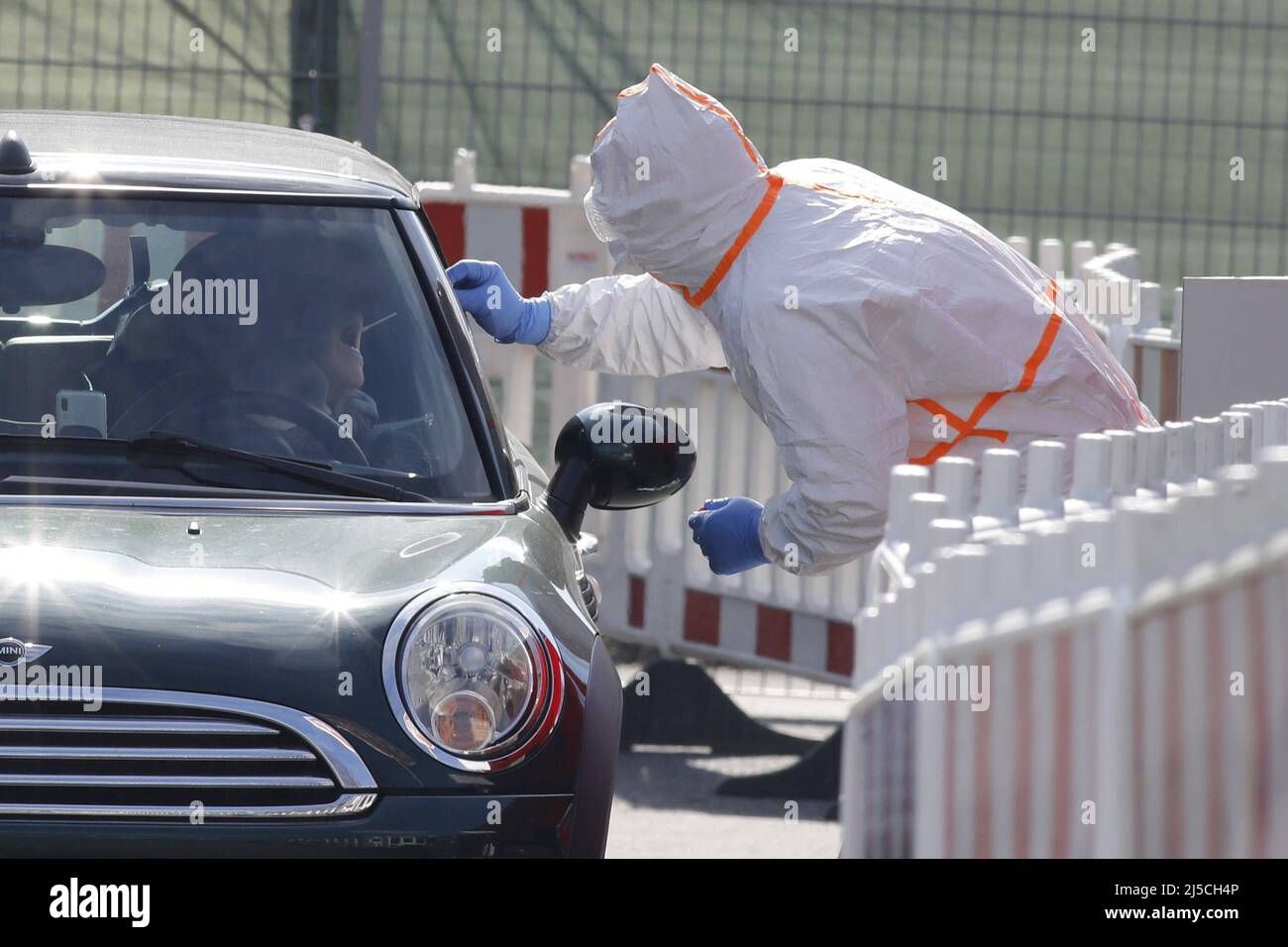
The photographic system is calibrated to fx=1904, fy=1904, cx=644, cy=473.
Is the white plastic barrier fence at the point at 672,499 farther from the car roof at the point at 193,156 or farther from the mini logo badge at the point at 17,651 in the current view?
the mini logo badge at the point at 17,651

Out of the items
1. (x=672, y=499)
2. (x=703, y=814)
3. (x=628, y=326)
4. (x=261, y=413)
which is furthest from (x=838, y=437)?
(x=672, y=499)

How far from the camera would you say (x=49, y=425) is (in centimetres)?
330

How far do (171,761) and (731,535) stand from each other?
6.05ft

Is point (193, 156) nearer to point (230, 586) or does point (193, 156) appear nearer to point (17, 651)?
point (230, 586)

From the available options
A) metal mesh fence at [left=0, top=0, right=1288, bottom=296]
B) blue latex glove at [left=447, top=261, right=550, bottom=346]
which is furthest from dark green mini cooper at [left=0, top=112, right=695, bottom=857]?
metal mesh fence at [left=0, top=0, right=1288, bottom=296]

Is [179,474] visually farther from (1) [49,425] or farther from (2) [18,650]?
(2) [18,650]

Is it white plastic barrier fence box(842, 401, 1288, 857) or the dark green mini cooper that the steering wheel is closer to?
the dark green mini cooper

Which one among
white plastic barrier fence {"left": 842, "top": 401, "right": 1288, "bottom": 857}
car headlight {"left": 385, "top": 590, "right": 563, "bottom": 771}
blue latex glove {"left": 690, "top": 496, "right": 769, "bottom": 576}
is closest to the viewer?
white plastic barrier fence {"left": 842, "top": 401, "right": 1288, "bottom": 857}

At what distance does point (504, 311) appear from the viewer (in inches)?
179

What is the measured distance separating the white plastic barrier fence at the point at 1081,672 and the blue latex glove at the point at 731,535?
1.51m

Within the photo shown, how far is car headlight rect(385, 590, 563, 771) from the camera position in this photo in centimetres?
278

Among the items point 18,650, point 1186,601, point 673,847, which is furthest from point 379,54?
point 1186,601

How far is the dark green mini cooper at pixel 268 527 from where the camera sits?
269 cm

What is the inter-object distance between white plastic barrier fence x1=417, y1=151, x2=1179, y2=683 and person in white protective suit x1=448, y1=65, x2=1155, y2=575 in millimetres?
2378
